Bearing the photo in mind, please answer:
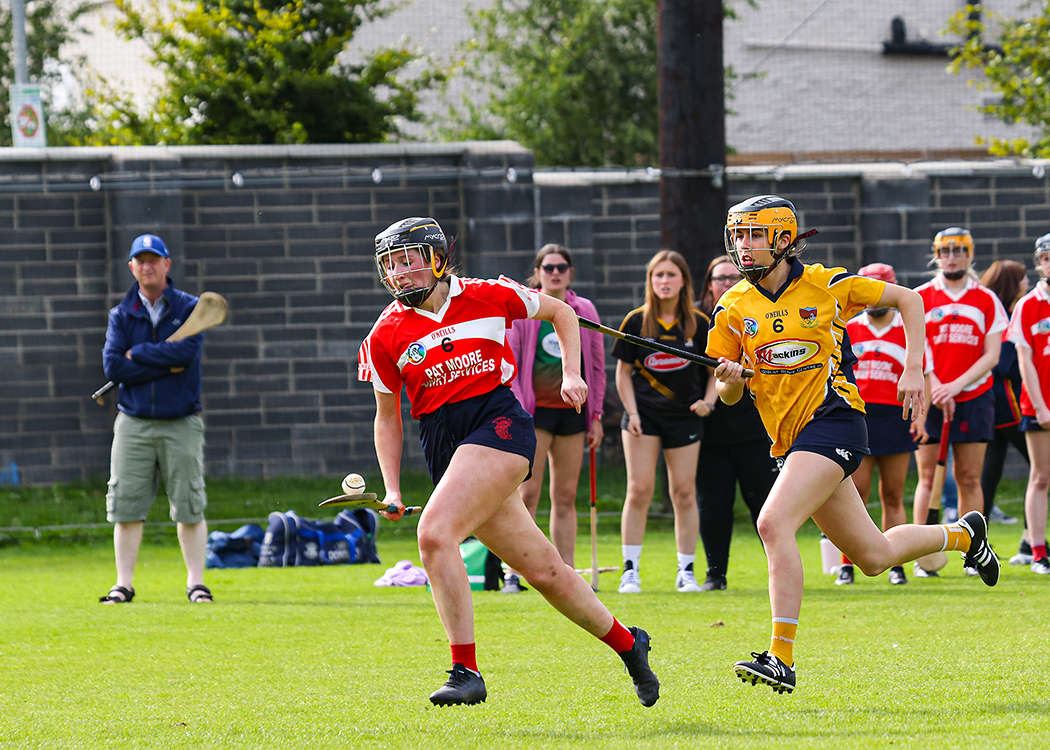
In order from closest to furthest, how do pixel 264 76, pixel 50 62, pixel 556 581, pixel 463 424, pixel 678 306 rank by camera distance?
pixel 556 581 < pixel 463 424 < pixel 678 306 < pixel 264 76 < pixel 50 62

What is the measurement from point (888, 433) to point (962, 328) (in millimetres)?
924

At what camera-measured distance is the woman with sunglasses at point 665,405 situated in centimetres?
819

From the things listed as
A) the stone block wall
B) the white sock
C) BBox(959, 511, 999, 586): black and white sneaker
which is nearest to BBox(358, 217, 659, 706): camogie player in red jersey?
BBox(959, 511, 999, 586): black and white sneaker

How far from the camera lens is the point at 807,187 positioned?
1434cm

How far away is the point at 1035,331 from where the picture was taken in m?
8.64

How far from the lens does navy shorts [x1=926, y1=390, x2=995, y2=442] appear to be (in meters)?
8.46

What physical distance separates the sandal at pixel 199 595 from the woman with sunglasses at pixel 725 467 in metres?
3.12

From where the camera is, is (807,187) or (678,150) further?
(807,187)

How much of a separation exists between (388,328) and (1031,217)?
37.0 ft

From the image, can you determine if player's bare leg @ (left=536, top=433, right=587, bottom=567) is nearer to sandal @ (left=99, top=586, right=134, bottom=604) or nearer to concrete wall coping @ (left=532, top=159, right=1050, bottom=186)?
sandal @ (left=99, top=586, right=134, bottom=604)

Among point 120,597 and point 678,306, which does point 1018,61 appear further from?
point 120,597

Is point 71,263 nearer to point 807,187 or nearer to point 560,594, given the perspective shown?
point 807,187

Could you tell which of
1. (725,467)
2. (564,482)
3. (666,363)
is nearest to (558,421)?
(564,482)

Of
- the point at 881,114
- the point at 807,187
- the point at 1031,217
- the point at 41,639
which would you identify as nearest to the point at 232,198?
the point at 807,187
